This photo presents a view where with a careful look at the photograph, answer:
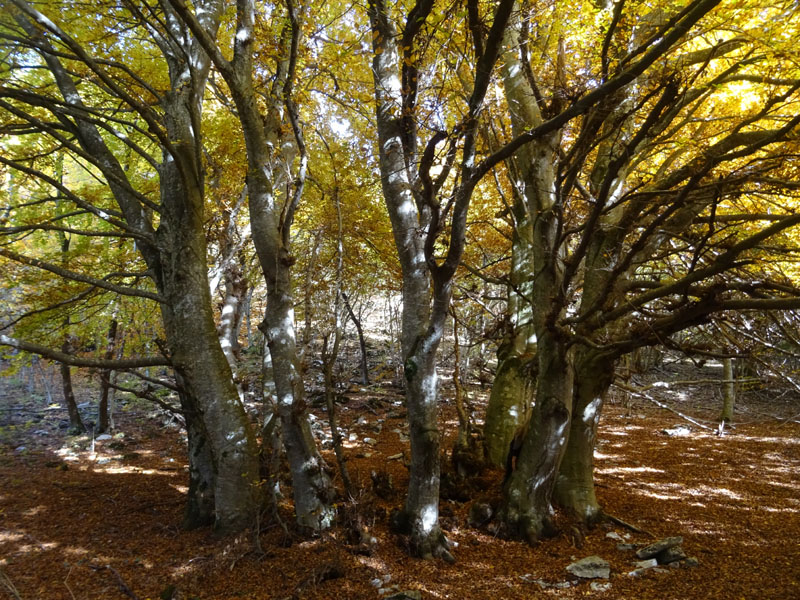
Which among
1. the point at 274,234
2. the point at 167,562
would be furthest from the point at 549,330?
the point at 167,562

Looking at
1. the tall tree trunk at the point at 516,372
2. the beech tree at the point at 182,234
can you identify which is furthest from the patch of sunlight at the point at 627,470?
the beech tree at the point at 182,234

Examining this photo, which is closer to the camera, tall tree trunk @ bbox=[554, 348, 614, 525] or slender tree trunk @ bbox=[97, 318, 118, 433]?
tall tree trunk @ bbox=[554, 348, 614, 525]

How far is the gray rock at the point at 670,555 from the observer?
12.6ft

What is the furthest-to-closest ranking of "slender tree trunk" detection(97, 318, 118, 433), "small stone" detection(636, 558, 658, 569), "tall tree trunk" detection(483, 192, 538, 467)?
"slender tree trunk" detection(97, 318, 118, 433) → "tall tree trunk" detection(483, 192, 538, 467) → "small stone" detection(636, 558, 658, 569)

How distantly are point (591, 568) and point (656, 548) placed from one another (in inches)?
29.4

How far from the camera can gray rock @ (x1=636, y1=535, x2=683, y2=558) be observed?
3.97 meters

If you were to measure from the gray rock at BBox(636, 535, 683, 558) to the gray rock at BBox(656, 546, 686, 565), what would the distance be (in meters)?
0.03

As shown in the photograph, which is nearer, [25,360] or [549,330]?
[549,330]

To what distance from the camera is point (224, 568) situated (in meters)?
3.98

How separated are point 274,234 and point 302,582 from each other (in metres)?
3.23

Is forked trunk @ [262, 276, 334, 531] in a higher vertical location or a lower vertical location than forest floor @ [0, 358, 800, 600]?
higher

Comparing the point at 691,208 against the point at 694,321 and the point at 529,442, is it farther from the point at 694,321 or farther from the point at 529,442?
the point at 529,442

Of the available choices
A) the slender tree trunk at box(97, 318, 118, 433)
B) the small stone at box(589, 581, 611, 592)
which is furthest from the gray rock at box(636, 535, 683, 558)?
the slender tree trunk at box(97, 318, 118, 433)

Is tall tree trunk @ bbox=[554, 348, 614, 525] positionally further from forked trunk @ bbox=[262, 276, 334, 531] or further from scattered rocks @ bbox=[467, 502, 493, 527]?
forked trunk @ bbox=[262, 276, 334, 531]
